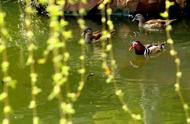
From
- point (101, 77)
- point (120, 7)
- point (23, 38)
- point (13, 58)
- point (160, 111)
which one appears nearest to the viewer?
point (160, 111)

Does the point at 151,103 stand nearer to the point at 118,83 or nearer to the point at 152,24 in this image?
the point at 118,83

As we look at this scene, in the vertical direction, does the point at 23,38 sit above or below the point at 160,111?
above

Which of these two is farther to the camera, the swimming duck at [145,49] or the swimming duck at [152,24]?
the swimming duck at [152,24]

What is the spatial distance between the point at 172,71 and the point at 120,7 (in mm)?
6852

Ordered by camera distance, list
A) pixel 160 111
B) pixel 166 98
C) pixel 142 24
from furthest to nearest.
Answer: pixel 142 24 → pixel 166 98 → pixel 160 111

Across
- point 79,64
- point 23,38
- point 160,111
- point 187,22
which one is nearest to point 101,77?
point 79,64

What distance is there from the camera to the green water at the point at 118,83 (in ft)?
25.2

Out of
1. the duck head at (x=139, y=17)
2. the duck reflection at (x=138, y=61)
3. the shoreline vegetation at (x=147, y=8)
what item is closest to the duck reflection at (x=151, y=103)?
the duck reflection at (x=138, y=61)

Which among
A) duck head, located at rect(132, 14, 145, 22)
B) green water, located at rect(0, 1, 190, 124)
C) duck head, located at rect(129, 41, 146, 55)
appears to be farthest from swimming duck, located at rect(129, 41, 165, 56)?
duck head, located at rect(132, 14, 145, 22)

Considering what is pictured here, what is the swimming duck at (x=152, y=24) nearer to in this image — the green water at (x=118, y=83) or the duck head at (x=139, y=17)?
the duck head at (x=139, y=17)

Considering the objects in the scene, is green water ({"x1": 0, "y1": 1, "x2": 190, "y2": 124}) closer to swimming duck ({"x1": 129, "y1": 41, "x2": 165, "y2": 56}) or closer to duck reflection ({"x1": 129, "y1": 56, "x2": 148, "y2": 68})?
duck reflection ({"x1": 129, "y1": 56, "x2": 148, "y2": 68})

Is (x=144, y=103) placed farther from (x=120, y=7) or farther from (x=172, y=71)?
(x=120, y=7)

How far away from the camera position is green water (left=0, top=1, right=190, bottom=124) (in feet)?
25.2

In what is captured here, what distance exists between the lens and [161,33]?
45.6ft
